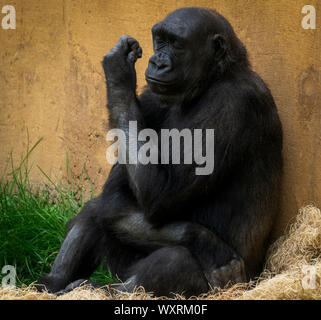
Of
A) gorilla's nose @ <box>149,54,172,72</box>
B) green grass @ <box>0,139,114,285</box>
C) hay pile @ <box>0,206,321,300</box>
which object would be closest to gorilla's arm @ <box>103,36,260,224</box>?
gorilla's nose @ <box>149,54,172,72</box>

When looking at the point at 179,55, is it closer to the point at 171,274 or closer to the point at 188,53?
the point at 188,53

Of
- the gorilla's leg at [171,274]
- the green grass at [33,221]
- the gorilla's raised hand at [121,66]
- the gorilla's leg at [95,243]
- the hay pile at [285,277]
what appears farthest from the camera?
the green grass at [33,221]

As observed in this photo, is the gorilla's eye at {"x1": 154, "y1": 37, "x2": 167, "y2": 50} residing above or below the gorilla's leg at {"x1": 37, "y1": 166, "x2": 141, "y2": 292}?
above

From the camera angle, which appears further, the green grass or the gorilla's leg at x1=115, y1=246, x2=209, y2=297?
the green grass

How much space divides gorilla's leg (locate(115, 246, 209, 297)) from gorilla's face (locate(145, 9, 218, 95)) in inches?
30.1

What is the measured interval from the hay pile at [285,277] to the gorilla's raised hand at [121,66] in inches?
38.7

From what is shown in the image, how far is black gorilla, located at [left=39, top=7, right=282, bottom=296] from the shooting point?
3.34 meters

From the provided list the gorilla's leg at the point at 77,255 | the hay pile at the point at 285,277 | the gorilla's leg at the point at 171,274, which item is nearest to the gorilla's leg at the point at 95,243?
the gorilla's leg at the point at 77,255

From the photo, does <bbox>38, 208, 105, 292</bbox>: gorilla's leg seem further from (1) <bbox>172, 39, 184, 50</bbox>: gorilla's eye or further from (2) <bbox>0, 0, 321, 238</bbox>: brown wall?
(1) <bbox>172, 39, 184, 50</bbox>: gorilla's eye

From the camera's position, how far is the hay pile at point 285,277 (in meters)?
3.15

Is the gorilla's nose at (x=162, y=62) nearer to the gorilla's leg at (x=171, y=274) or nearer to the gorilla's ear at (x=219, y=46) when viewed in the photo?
the gorilla's ear at (x=219, y=46)

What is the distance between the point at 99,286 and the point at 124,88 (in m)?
0.95
